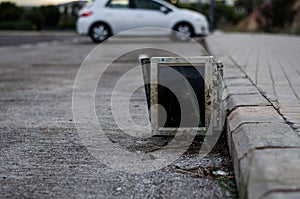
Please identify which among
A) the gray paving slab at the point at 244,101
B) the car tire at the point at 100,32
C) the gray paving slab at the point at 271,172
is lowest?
the car tire at the point at 100,32

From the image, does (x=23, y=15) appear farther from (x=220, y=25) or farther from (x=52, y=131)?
(x=52, y=131)

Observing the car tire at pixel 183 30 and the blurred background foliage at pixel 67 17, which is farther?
the blurred background foliage at pixel 67 17

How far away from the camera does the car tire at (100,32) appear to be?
15.7m

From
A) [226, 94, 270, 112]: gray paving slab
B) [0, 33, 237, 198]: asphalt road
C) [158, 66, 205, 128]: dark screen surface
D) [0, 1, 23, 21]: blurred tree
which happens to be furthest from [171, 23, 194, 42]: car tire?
[0, 1, 23, 21]: blurred tree

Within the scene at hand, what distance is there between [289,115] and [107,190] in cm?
135

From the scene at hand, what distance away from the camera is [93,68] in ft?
27.5

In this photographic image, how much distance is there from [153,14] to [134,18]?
0.63 meters

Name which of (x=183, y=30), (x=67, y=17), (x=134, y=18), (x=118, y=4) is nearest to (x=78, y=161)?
(x=183, y=30)

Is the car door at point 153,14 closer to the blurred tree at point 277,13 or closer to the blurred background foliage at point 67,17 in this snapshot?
the blurred tree at point 277,13

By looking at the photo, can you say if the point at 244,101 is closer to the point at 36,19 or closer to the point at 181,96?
the point at 181,96

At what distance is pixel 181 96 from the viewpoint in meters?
3.54

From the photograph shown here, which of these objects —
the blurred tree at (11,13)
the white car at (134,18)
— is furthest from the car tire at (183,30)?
the blurred tree at (11,13)

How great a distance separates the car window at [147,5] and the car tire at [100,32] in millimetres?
Answer: 1212

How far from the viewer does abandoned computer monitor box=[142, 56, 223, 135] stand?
11.3ft
